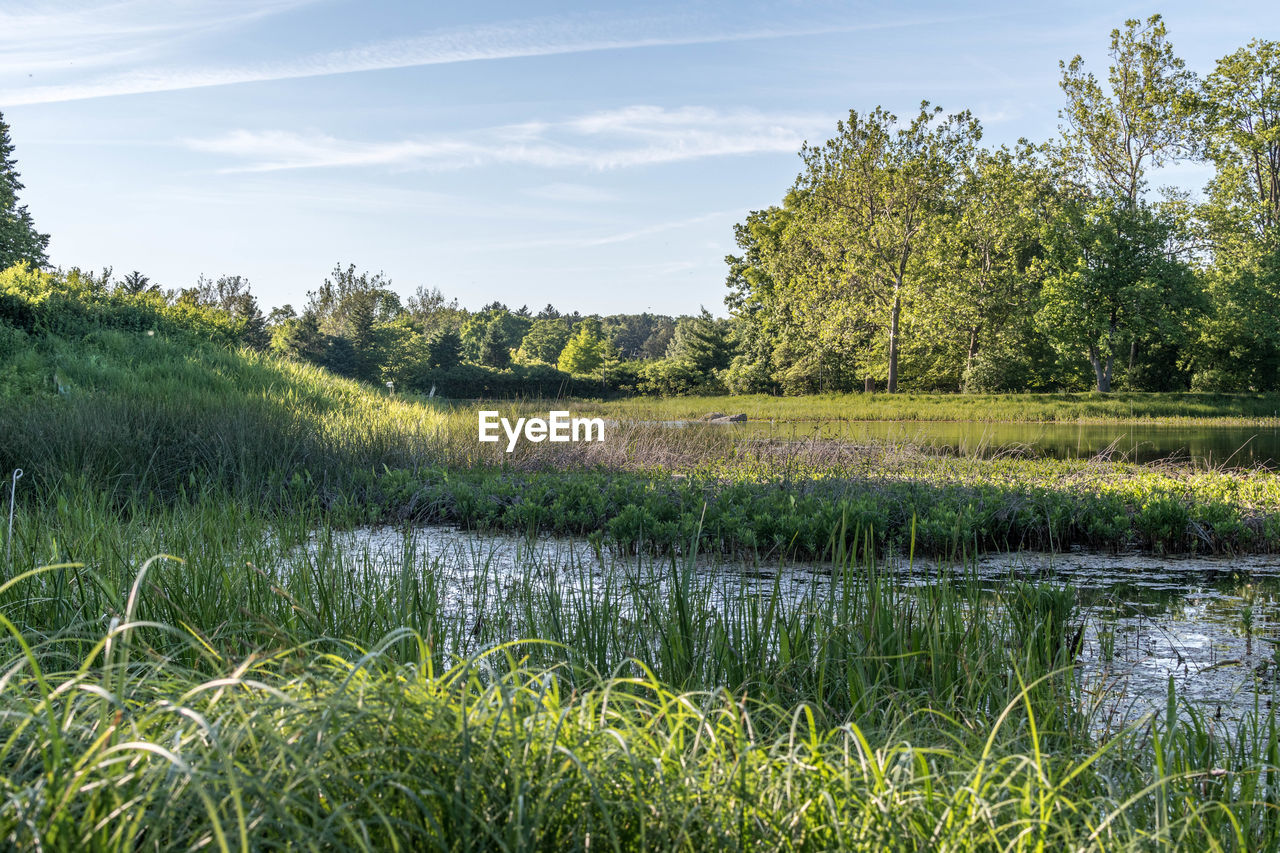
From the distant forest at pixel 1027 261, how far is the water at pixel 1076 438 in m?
7.17

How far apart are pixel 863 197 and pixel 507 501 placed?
82.7 feet

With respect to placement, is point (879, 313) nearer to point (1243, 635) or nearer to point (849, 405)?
point (849, 405)

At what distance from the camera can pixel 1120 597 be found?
497 centimetres

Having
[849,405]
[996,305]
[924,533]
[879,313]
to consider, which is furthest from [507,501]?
[996,305]

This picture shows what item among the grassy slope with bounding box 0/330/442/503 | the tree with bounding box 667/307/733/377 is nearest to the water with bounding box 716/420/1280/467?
the grassy slope with bounding box 0/330/442/503

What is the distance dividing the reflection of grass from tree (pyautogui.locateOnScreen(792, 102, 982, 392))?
3003 mm

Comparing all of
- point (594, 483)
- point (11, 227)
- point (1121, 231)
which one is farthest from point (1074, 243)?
point (11, 227)

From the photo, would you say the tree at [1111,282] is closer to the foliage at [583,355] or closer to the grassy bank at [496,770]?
the grassy bank at [496,770]

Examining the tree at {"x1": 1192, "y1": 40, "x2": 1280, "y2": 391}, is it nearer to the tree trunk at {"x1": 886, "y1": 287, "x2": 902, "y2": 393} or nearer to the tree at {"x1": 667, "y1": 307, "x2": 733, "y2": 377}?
the tree trunk at {"x1": 886, "y1": 287, "x2": 902, "y2": 393}

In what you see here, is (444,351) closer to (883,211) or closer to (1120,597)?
(883,211)

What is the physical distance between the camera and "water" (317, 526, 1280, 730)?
3.20m

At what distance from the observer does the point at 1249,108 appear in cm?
3003

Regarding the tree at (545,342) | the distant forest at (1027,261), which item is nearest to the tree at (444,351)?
the distant forest at (1027,261)

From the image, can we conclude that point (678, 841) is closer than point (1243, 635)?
Yes
